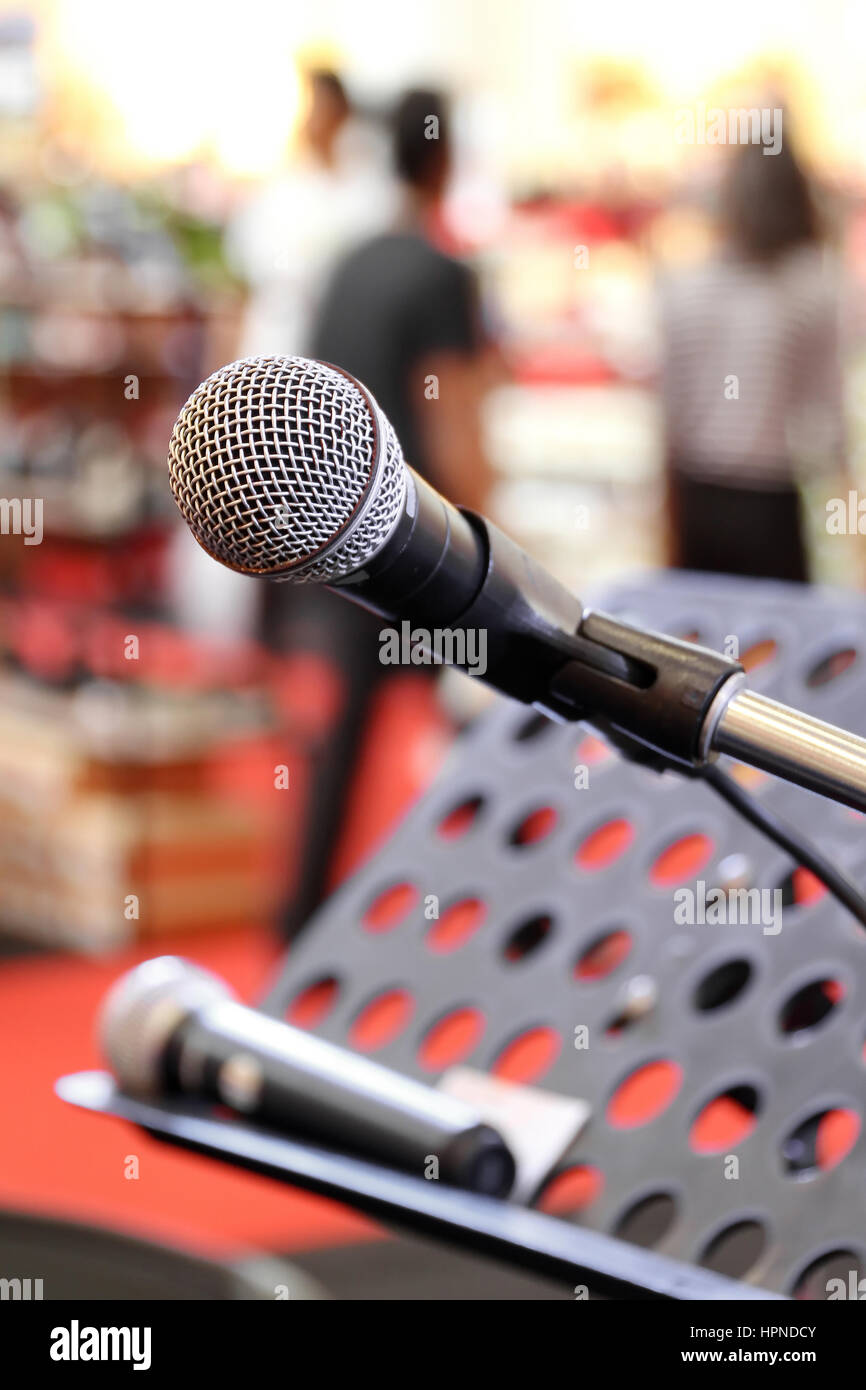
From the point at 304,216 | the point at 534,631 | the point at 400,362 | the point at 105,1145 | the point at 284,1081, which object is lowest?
the point at 105,1145

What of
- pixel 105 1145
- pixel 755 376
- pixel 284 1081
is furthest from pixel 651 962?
pixel 755 376

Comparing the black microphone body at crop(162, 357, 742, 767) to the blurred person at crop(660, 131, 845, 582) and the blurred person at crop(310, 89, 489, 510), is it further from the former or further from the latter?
the blurred person at crop(660, 131, 845, 582)

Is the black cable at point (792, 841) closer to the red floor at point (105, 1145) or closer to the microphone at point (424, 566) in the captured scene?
the microphone at point (424, 566)

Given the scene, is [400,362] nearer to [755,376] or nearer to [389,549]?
[755,376]

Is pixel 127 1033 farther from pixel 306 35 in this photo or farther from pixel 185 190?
pixel 306 35

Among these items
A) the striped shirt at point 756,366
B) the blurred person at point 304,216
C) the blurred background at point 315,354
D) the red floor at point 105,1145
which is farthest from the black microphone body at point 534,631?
the blurred person at point 304,216

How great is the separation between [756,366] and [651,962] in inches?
78.0

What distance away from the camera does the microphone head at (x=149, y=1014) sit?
35.7 inches

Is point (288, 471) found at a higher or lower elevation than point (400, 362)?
lower

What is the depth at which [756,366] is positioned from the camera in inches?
107
